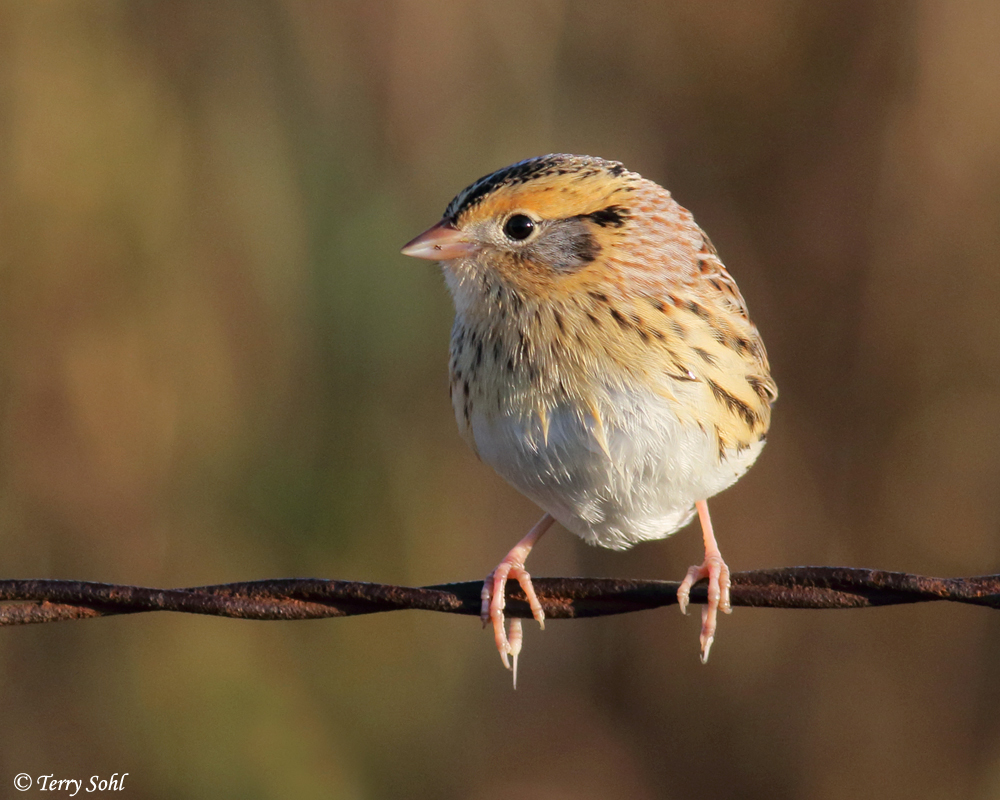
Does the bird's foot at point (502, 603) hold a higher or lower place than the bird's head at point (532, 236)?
lower

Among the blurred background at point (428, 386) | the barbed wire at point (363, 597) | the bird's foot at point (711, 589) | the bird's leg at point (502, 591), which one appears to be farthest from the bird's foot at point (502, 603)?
the blurred background at point (428, 386)

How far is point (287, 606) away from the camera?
239cm

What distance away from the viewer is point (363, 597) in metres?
2.35

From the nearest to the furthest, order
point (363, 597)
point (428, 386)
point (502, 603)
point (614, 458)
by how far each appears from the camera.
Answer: point (363, 597) → point (614, 458) → point (502, 603) → point (428, 386)

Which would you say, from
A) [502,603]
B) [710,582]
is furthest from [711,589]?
[502,603]

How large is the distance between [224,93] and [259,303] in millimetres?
848

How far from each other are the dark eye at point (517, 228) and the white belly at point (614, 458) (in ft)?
1.52

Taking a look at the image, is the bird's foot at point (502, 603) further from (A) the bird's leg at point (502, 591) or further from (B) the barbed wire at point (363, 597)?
(B) the barbed wire at point (363, 597)

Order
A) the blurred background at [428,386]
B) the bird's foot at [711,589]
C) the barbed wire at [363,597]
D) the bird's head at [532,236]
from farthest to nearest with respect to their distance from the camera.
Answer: the blurred background at [428,386], the bird's head at [532,236], the bird's foot at [711,589], the barbed wire at [363,597]

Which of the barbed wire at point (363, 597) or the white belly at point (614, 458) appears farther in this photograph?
the white belly at point (614, 458)

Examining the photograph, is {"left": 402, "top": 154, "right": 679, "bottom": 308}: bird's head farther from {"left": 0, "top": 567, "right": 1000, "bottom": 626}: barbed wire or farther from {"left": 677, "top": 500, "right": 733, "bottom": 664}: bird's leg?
{"left": 0, "top": 567, "right": 1000, "bottom": 626}: barbed wire

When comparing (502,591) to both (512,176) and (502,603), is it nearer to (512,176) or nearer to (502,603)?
(502,603)

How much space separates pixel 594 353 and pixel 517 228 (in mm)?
414

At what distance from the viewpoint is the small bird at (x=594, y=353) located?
290cm
